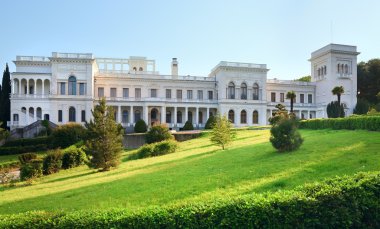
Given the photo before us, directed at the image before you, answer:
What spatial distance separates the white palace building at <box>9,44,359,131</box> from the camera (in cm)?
5212

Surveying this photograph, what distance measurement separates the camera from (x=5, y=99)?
5278 centimetres

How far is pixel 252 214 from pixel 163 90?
5331cm

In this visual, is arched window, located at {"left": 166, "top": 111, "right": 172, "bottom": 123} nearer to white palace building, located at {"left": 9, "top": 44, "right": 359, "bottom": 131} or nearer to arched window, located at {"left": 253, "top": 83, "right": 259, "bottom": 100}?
white palace building, located at {"left": 9, "top": 44, "right": 359, "bottom": 131}

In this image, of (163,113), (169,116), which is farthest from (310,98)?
(163,113)

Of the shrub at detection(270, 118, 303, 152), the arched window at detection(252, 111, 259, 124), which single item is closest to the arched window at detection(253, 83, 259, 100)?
the arched window at detection(252, 111, 259, 124)

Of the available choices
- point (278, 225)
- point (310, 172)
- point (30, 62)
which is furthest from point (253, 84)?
point (278, 225)

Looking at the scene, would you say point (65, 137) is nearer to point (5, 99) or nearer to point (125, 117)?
point (125, 117)

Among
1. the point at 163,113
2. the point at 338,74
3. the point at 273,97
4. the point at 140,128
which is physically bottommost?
the point at 140,128

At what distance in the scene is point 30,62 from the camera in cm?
5362

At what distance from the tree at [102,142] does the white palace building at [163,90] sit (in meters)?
33.4

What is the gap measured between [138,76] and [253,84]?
2070 centimetres

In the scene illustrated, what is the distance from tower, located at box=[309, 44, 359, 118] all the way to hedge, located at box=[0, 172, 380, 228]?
57.8m

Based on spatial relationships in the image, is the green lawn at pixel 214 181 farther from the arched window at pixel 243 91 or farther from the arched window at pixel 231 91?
the arched window at pixel 243 91

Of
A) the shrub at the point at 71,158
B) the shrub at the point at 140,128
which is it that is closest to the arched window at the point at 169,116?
the shrub at the point at 140,128
